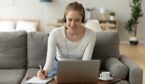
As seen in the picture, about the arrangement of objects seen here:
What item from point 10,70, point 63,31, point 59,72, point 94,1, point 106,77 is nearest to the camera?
point 59,72

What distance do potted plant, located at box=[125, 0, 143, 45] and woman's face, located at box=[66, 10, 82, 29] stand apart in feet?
15.8

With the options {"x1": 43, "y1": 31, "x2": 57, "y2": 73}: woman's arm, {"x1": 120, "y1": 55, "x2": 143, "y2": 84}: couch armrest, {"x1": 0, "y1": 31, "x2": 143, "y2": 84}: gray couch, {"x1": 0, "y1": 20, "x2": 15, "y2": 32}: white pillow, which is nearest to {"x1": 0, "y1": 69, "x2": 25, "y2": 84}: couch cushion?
{"x1": 0, "y1": 31, "x2": 143, "y2": 84}: gray couch

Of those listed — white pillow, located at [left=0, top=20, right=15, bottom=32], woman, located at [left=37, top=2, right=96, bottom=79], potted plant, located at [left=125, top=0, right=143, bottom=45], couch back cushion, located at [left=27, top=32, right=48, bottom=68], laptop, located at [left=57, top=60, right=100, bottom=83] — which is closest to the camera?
laptop, located at [left=57, top=60, right=100, bottom=83]

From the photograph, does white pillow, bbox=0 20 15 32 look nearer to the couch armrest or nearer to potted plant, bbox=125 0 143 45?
potted plant, bbox=125 0 143 45

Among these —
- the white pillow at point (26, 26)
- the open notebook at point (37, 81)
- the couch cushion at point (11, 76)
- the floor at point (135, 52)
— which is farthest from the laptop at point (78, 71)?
the white pillow at point (26, 26)

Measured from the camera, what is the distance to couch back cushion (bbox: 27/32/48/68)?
3.09 meters

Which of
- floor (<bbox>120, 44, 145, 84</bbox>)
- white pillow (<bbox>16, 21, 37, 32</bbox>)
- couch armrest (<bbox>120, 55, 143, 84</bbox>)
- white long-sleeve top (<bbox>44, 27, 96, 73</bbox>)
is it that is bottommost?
floor (<bbox>120, 44, 145, 84</bbox>)

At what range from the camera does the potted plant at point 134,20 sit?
710 cm

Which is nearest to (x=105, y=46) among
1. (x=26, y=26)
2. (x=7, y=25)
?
(x=26, y=26)

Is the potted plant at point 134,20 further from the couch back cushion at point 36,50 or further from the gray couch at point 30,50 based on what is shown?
the couch back cushion at point 36,50

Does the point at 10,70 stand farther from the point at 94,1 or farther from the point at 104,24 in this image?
the point at 94,1

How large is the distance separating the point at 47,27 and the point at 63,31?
473cm

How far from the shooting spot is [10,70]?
3.07 metres

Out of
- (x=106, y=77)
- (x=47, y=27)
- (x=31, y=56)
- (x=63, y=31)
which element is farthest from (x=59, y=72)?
(x=47, y=27)
